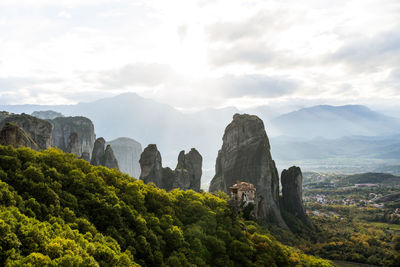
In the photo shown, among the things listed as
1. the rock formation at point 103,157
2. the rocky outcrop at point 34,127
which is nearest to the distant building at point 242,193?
the rock formation at point 103,157

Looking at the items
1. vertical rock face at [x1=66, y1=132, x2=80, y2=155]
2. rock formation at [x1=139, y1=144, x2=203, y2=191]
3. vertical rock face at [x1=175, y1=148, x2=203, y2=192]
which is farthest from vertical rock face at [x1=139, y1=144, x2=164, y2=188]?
vertical rock face at [x1=66, y1=132, x2=80, y2=155]

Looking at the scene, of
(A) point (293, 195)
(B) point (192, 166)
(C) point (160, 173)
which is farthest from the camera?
(A) point (293, 195)

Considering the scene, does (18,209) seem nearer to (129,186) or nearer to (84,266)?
(84,266)

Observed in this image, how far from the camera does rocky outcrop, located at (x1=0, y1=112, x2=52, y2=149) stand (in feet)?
263

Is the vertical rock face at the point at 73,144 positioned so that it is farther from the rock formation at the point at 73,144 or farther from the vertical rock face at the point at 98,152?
the vertical rock face at the point at 98,152

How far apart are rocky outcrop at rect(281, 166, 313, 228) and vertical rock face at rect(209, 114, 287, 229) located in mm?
5214

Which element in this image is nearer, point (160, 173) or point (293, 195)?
point (160, 173)

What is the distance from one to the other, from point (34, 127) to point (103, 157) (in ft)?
82.5

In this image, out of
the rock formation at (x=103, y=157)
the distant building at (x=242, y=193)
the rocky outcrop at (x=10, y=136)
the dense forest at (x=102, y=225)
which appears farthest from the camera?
the rock formation at (x=103, y=157)

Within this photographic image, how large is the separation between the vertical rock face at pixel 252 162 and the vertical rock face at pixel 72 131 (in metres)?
77.0

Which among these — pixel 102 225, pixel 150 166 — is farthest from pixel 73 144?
pixel 102 225

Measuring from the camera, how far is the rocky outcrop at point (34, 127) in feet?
263

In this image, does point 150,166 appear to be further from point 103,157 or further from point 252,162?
point 252,162

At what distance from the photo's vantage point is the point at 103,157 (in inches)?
4035
